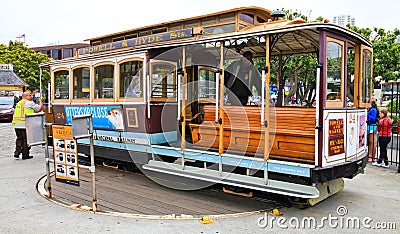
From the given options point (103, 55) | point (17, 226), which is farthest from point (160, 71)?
point (17, 226)

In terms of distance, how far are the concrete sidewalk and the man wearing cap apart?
2.58 meters

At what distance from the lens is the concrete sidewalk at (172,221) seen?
4.80 m

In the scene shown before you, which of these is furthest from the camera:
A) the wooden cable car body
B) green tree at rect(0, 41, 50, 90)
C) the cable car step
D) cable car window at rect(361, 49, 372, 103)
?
green tree at rect(0, 41, 50, 90)

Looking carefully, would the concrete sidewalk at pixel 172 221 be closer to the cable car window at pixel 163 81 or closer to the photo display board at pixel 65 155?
the photo display board at pixel 65 155

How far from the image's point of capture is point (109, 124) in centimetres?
788

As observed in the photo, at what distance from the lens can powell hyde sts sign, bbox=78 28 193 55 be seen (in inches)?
266

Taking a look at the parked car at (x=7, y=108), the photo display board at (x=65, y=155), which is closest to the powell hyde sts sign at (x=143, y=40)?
the photo display board at (x=65, y=155)

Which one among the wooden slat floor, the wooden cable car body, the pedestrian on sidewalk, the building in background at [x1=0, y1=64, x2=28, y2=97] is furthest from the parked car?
the pedestrian on sidewalk

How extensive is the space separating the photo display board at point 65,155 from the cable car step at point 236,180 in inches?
61.6

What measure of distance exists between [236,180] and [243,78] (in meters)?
2.50

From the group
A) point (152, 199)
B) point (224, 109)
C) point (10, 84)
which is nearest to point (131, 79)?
point (224, 109)

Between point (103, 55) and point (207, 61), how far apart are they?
2.26 m

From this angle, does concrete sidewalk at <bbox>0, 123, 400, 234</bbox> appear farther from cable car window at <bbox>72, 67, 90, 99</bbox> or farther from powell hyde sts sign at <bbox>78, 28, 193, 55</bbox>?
powell hyde sts sign at <bbox>78, 28, 193, 55</bbox>

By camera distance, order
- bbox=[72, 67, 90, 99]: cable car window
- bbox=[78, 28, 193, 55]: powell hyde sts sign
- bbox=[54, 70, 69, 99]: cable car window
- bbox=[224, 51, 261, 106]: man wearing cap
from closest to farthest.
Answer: bbox=[78, 28, 193, 55]: powell hyde sts sign < bbox=[224, 51, 261, 106]: man wearing cap < bbox=[72, 67, 90, 99]: cable car window < bbox=[54, 70, 69, 99]: cable car window
